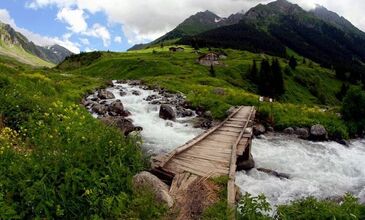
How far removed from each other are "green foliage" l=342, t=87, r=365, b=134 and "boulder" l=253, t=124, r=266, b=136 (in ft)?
34.7

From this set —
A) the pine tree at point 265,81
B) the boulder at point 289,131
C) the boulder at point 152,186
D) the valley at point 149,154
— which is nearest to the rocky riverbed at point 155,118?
the valley at point 149,154

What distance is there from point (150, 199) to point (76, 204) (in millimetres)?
2288

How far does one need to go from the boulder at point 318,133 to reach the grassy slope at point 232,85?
1.67m

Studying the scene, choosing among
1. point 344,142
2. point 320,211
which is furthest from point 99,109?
point 320,211

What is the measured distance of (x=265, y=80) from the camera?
292 feet

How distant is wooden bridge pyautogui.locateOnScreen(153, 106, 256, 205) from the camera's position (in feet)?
46.7

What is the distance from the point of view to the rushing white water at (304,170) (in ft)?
56.4

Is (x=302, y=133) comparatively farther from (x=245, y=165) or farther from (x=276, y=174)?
(x=245, y=165)

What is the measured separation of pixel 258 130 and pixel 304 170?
37.5ft

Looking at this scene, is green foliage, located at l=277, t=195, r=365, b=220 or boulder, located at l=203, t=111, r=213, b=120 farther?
boulder, located at l=203, t=111, r=213, b=120

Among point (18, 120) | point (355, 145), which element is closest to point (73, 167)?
point (18, 120)

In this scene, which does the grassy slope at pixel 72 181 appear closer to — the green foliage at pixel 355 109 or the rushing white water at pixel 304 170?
the rushing white water at pixel 304 170

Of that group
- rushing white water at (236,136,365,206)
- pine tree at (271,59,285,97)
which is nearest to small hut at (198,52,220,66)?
pine tree at (271,59,285,97)

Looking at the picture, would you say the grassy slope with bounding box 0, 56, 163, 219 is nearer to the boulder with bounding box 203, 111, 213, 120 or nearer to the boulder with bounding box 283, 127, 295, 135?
the boulder with bounding box 283, 127, 295, 135
